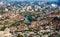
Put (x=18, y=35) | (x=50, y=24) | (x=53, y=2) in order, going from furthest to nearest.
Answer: (x=53, y=2)
(x=50, y=24)
(x=18, y=35)

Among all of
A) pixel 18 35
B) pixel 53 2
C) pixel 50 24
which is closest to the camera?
pixel 18 35

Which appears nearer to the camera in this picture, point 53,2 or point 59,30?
point 59,30

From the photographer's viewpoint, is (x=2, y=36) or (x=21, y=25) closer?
(x=2, y=36)

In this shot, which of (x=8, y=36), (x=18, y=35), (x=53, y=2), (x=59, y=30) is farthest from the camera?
(x=53, y=2)

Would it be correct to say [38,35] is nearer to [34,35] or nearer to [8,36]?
[34,35]

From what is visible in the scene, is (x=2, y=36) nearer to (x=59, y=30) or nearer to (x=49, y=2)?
(x=59, y=30)

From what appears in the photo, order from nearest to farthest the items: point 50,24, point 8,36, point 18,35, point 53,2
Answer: point 8,36 < point 18,35 < point 50,24 < point 53,2

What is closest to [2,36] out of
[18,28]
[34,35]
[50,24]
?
[34,35]

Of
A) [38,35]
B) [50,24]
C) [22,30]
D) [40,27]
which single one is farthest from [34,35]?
[50,24]
